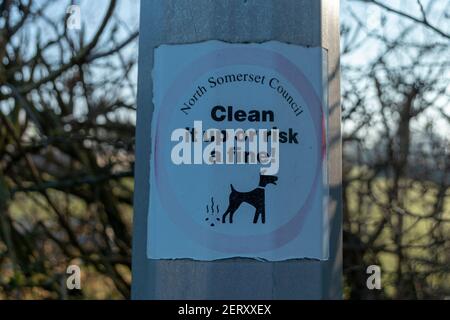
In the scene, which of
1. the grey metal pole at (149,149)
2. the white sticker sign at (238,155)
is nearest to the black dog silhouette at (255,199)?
the white sticker sign at (238,155)

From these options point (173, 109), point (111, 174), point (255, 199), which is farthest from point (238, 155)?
point (111, 174)

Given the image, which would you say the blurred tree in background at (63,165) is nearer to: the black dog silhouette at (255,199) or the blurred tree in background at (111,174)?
the blurred tree in background at (111,174)

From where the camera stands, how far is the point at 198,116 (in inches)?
74.5

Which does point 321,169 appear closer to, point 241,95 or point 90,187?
point 241,95

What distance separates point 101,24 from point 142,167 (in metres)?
2.94

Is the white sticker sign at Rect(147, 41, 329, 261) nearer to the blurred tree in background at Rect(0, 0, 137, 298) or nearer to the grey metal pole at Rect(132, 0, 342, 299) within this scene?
the grey metal pole at Rect(132, 0, 342, 299)

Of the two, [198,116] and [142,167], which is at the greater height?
[198,116]

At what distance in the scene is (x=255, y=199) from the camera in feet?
6.03

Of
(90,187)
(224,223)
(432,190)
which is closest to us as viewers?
(224,223)

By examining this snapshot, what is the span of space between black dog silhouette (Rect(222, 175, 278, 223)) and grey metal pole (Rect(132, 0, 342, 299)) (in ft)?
0.42

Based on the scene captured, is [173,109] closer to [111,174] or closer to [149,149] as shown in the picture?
[149,149]

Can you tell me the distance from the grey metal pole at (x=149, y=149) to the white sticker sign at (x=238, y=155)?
0.03 metres

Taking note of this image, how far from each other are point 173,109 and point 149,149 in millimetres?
136
